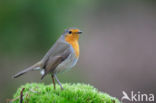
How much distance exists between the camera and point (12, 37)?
7328mm

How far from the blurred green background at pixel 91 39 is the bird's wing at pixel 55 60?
157 centimetres

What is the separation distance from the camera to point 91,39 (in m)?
16.9

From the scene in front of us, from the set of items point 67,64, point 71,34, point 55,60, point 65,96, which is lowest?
point 65,96

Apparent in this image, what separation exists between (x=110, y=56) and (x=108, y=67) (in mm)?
825

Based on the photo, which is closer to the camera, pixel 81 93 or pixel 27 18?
pixel 81 93

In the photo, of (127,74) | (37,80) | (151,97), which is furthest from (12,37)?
(127,74)

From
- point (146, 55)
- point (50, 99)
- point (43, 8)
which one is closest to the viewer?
point (50, 99)

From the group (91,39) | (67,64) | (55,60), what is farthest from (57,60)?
(91,39)

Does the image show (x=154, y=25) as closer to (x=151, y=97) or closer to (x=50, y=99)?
(x=151, y=97)

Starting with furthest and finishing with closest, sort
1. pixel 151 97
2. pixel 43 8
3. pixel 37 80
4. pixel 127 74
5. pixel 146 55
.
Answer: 1. pixel 146 55
2. pixel 127 74
3. pixel 151 97
4. pixel 37 80
5. pixel 43 8

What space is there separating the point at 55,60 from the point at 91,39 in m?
11.2

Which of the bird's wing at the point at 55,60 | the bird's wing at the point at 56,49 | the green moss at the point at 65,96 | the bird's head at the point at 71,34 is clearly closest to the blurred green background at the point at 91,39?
the bird's head at the point at 71,34

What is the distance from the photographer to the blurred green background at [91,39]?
729 centimetres

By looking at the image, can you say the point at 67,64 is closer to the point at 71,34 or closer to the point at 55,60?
the point at 55,60
